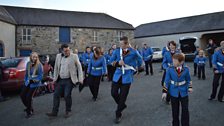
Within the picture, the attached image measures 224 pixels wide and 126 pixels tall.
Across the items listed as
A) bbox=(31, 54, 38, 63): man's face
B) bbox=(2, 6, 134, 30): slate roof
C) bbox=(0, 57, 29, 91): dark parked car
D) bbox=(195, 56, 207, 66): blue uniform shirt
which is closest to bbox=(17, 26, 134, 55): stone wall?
bbox=(2, 6, 134, 30): slate roof

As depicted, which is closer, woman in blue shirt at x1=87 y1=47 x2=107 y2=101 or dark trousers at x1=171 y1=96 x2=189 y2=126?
dark trousers at x1=171 y1=96 x2=189 y2=126

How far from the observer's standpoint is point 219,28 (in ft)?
87.0

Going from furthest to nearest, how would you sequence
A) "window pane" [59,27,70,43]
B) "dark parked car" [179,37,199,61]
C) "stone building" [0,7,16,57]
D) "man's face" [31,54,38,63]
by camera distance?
"window pane" [59,27,70,43], "dark parked car" [179,37,199,61], "stone building" [0,7,16,57], "man's face" [31,54,38,63]

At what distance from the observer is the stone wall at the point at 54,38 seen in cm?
2439

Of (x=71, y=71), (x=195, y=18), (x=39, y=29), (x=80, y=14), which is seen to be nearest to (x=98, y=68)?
(x=71, y=71)

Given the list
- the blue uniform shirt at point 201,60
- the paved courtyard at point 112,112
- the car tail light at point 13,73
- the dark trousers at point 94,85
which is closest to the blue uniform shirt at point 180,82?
the paved courtyard at point 112,112

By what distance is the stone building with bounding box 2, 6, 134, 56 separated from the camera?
24219 millimetres

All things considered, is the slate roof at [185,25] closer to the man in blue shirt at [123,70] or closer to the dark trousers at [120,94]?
the man in blue shirt at [123,70]

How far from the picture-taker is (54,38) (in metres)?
25.6

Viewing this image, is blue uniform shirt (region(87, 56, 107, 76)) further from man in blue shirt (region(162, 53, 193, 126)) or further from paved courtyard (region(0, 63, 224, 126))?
man in blue shirt (region(162, 53, 193, 126))

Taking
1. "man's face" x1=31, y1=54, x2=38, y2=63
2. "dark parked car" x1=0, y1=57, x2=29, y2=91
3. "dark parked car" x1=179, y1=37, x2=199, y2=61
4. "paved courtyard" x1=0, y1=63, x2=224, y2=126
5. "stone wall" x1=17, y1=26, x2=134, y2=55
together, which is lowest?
"paved courtyard" x1=0, y1=63, x2=224, y2=126

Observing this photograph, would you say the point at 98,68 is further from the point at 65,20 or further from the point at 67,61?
the point at 65,20

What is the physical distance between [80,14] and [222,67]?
26.4 m

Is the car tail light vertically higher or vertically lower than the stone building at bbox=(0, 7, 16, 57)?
lower
